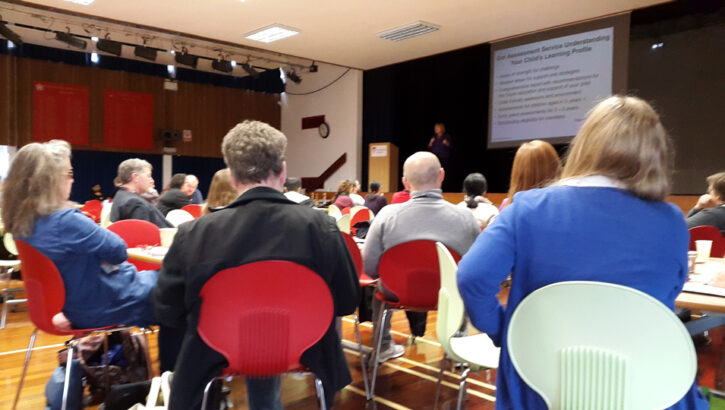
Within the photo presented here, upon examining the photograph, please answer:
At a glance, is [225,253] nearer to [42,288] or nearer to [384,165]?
[42,288]

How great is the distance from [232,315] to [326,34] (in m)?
8.58

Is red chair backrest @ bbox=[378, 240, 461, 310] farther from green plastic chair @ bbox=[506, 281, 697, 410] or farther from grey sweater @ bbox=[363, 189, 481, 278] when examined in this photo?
green plastic chair @ bbox=[506, 281, 697, 410]

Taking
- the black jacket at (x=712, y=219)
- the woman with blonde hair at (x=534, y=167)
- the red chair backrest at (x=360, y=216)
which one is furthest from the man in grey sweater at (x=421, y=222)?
the red chair backrest at (x=360, y=216)

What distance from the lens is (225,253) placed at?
4.92 ft

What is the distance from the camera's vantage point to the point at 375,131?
12.0 m

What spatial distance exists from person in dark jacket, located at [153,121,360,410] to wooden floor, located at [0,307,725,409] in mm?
1167

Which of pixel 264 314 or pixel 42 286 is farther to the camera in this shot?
pixel 42 286

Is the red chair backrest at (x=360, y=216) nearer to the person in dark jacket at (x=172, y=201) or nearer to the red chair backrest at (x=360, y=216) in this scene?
the red chair backrest at (x=360, y=216)

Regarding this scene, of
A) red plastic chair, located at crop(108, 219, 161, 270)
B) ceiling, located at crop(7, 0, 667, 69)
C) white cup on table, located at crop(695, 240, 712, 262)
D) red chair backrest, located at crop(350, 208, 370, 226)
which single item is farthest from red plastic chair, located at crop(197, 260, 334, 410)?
ceiling, located at crop(7, 0, 667, 69)

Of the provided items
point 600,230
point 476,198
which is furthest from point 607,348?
point 476,198

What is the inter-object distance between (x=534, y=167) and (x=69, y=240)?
A: 90.2 inches

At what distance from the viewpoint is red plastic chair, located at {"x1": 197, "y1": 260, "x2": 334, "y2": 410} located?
57.5 inches

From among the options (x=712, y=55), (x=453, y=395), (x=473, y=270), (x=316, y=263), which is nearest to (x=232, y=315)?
(x=316, y=263)

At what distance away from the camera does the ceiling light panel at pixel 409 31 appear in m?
8.70
